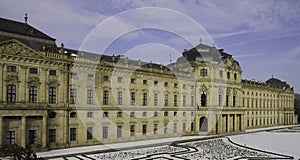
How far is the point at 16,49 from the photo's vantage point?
28656 mm

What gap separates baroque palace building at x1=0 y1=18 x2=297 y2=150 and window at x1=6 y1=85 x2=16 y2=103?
0.31ft

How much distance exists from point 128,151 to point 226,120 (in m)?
26.7

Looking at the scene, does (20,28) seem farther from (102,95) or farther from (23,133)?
(102,95)

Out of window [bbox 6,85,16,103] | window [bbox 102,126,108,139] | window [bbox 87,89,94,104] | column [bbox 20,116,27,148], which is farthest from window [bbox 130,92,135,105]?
window [bbox 6,85,16,103]

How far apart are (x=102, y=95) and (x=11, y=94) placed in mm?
11007

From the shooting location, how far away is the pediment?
27.8 metres

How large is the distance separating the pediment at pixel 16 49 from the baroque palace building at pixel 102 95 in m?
0.09

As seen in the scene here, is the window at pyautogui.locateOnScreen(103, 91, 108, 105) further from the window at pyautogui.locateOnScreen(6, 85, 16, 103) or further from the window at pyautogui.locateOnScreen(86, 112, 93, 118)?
the window at pyautogui.locateOnScreen(6, 85, 16, 103)

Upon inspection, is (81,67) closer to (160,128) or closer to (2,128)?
(2,128)

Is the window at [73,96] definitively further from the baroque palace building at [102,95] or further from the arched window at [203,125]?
the arched window at [203,125]

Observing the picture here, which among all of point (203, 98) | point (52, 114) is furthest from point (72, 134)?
point (203, 98)

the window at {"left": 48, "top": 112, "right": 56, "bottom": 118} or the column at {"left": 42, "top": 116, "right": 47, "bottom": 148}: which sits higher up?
the window at {"left": 48, "top": 112, "right": 56, "bottom": 118}

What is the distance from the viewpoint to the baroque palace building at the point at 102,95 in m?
28.9

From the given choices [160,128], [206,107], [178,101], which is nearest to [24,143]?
[160,128]
